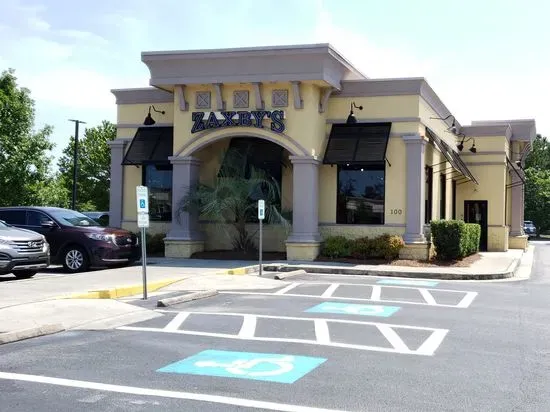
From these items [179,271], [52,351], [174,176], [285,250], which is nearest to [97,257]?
[179,271]

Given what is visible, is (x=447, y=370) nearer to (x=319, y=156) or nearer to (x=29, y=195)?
(x=319, y=156)

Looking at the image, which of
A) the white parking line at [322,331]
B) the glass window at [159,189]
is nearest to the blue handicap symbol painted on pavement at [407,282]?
the white parking line at [322,331]

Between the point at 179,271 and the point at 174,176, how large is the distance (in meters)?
5.46

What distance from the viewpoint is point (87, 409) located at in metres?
5.43

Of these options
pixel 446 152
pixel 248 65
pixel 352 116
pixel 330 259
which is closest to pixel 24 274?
pixel 330 259

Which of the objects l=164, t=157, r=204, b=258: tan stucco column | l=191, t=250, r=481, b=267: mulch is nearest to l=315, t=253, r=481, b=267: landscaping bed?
l=191, t=250, r=481, b=267: mulch

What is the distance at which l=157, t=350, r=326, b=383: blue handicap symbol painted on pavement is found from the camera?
664 cm

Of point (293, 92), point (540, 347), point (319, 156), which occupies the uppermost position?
point (293, 92)

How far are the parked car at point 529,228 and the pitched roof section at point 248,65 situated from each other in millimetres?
37876

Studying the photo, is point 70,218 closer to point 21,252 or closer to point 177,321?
point 21,252

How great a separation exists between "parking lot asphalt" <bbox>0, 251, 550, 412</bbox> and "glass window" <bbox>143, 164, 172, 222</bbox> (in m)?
11.5

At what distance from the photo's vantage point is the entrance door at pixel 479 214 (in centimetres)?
2959

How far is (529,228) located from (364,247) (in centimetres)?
3915

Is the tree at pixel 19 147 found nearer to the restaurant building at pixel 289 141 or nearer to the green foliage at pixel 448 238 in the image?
the restaurant building at pixel 289 141
